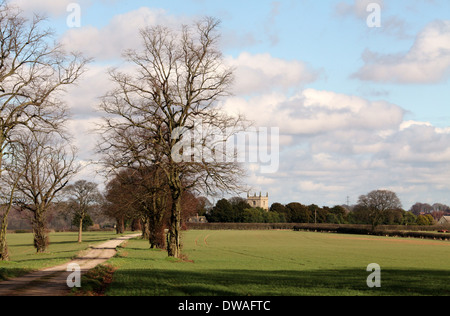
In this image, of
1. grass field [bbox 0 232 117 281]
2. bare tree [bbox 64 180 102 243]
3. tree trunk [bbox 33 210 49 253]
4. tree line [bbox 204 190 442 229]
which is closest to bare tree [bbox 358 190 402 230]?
tree line [bbox 204 190 442 229]

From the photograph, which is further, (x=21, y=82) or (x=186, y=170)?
(x=186, y=170)

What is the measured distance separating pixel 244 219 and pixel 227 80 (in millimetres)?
136551

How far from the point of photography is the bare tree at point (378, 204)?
139 meters

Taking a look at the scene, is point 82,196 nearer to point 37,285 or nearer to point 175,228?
point 175,228

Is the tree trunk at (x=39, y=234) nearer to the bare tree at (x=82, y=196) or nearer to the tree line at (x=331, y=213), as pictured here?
the bare tree at (x=82, y=196)

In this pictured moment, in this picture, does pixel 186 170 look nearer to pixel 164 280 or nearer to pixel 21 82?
pixel 21 82

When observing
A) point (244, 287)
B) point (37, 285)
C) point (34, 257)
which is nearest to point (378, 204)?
point (34, 257)

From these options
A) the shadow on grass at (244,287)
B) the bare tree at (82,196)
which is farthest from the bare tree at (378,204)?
the shadow on grass at (244,287)

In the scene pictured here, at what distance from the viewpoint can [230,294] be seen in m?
15.8

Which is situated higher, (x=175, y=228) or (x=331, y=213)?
(x=175, y=228)

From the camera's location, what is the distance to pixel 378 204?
142 metres

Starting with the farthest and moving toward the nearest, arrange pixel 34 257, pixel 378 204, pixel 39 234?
pixel 378 204 → pixel 39 234 → pixel 34 257

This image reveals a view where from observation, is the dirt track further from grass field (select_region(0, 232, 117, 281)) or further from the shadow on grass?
the shadow on grass
